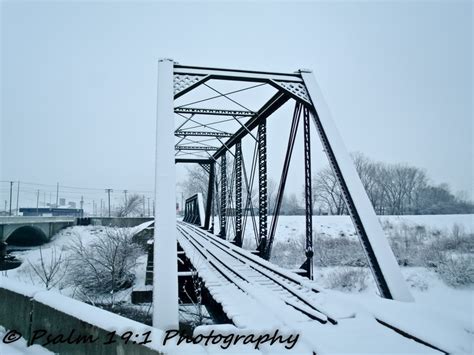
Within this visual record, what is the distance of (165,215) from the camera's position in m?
3.71

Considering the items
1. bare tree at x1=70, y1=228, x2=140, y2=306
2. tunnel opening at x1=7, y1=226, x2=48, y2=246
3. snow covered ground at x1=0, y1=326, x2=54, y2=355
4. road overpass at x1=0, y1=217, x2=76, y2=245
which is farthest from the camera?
tunnel opening at x1=7, y1=226, x2=48, y2=246

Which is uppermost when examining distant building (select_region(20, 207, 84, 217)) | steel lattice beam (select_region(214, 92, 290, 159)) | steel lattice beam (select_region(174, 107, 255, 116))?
steel lattice beam (select_region(174, 107, 255, 116))

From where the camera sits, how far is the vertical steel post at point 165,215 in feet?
9.67

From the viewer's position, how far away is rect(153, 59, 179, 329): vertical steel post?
116 inches

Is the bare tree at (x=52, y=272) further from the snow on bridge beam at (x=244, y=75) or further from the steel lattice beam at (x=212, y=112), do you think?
the snow on bridge beam at (x=244, y=75)

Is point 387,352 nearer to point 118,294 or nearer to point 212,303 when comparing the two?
point 212,303

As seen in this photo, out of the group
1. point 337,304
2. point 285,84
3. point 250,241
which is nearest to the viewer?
point 337,304

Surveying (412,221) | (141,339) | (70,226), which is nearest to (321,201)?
(412,221)

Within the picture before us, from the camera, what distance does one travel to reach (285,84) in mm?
5906

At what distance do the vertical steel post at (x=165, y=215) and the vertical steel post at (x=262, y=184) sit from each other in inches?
118

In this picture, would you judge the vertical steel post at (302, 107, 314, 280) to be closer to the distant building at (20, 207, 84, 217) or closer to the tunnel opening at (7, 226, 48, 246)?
the tunnel opening at (7, 226, 48, 246)

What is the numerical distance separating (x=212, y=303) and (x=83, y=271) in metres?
16.2

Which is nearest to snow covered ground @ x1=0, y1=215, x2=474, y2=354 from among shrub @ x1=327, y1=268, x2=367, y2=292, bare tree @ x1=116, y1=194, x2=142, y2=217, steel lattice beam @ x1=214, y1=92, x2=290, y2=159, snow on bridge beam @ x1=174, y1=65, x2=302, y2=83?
shrub @ x1=327, y1=268, x2=367, y2=292

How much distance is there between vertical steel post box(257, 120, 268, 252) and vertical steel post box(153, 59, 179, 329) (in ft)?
9.81
